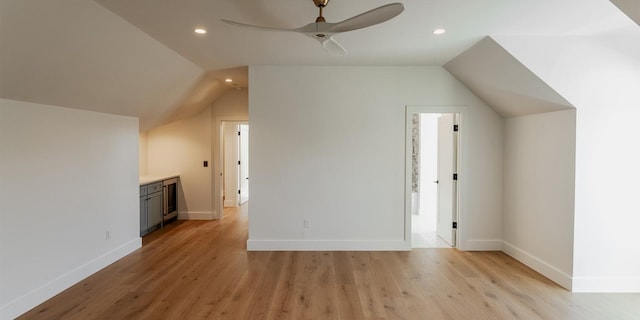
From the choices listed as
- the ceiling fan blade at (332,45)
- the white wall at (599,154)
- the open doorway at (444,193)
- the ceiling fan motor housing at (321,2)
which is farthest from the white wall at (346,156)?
the ceiling fan motor housing at (321,2)

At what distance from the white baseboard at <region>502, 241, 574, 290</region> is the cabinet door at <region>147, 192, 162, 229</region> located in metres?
5.30

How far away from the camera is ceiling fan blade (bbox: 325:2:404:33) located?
1.88 m

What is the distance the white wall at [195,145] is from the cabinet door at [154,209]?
0.79 meters

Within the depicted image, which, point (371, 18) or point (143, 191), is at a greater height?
point (371, 18)

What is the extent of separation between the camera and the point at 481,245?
4.46m

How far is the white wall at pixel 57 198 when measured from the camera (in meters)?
2.64

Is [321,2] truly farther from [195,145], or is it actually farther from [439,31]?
[195,145]

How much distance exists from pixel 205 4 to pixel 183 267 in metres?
2.89

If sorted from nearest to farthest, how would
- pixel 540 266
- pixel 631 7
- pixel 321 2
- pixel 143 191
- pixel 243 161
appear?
pixel 631 7, pixel 321 2, pixel 540 266, pixel 143 191, pixel 243 161

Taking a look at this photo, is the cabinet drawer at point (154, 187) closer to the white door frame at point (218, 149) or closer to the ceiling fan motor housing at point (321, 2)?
the white door frame at point (218, 149)

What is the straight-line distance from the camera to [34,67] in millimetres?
2471

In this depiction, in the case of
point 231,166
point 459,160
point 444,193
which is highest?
point 459,160

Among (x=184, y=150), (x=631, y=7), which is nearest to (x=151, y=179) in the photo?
(x=184, y=150)

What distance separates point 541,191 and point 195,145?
217 inches
